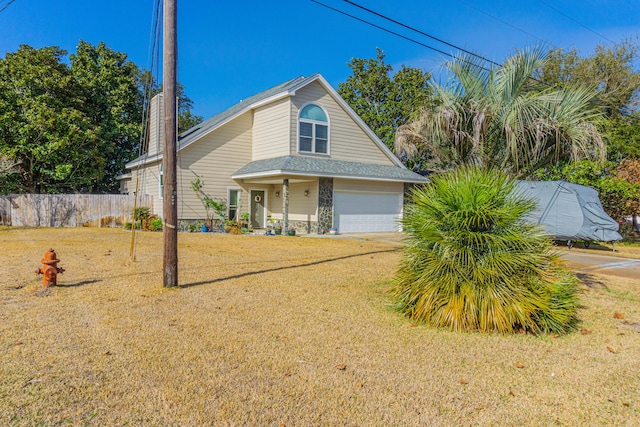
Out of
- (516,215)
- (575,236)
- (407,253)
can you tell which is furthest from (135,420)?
(575,236)

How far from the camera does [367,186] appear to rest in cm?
1884

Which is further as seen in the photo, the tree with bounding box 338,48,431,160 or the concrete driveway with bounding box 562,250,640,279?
the tree with bounding box 338,48,431,160

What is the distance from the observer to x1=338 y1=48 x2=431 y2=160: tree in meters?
29.9

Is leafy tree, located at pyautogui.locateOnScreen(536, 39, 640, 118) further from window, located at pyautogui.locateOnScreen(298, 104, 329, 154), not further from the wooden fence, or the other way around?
the wooden fence

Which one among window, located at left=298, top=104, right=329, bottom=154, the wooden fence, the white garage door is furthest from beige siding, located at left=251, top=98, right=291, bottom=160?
the wooden fence

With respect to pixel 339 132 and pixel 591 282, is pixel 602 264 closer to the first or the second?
pixel 591 282

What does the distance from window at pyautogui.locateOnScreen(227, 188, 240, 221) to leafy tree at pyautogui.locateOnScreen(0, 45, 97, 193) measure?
27.0 ft

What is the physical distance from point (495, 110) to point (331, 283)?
4452 millimetres

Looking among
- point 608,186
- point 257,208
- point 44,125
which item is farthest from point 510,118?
point 44,125

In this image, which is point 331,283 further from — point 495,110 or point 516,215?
point 495,110

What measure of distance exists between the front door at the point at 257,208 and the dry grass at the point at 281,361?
12.6 meters

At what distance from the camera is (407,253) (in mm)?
5781

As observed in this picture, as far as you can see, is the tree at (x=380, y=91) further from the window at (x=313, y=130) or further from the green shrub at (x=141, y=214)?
the green shrub at (x=141, y=214)

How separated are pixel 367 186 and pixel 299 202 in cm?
326
